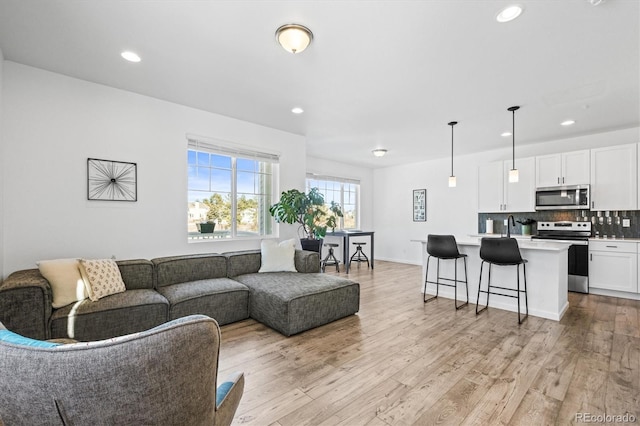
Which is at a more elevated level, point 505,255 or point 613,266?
point 505,255

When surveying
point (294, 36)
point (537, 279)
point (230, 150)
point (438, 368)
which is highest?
point (294, 36)

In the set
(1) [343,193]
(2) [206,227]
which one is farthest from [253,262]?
(1) [343,193]

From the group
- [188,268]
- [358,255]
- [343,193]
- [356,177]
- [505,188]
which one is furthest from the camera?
[356,177]

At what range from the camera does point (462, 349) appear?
2.61m

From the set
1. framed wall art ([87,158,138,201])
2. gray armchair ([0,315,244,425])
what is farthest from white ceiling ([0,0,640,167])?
gray armchair ([0,315,244,425])

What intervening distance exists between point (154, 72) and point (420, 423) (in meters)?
3.73

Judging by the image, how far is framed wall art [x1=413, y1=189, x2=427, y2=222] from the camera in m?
7.22

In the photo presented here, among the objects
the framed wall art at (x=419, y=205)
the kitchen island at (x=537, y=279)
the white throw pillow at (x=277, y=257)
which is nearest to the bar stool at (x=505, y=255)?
the kitchen island at (x=537, y=279)

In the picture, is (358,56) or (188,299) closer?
(358,56)

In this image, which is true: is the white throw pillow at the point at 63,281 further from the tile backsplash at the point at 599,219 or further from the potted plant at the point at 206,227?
the tile backsplash at the point at 599,219

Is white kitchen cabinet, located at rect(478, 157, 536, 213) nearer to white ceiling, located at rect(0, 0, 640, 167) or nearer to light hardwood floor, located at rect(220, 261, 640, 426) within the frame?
white ceiling, located at rect(0, 0, 640, 167)

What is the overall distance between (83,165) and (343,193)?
5555 mm

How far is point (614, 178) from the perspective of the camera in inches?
175

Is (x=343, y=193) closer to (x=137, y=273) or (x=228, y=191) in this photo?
(x=228, y=191)
